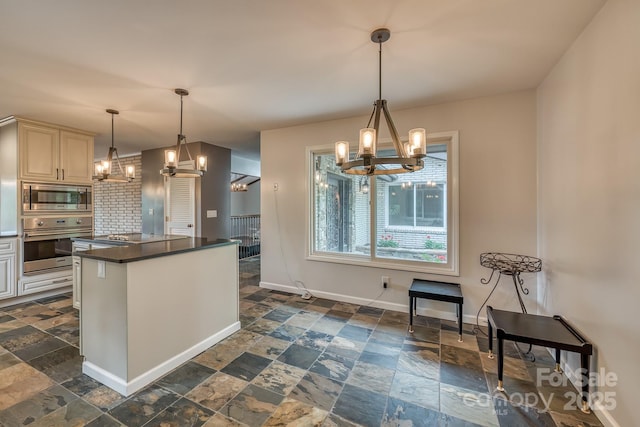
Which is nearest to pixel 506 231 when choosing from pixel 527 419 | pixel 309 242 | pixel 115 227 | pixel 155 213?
pixel 527 419

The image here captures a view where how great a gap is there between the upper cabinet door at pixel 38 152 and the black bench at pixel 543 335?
559 cm

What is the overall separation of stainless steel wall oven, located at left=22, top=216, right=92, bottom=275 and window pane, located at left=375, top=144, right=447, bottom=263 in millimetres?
4495

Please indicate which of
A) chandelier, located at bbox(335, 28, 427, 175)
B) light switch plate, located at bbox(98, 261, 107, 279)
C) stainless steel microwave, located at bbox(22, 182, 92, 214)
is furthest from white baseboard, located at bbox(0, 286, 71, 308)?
chandelier, located at bbox(335, 28, 427, 175)

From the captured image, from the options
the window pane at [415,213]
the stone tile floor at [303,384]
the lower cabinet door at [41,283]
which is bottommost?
the stone tile floor at [303,384]

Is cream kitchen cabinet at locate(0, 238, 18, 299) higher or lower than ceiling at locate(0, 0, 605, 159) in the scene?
lower

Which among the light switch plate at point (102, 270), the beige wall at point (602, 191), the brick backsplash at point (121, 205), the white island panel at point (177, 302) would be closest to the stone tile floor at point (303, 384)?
the white island panel at point (177, 302)

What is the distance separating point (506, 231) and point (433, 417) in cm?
202

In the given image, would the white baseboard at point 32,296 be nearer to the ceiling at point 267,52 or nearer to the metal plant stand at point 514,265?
the ceiling at point 267,52

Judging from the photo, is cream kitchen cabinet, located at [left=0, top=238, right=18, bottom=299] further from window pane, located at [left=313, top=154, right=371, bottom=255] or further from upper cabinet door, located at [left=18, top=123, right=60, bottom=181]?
window pane, located at [left=313, top=154, right=371, bottom=255]

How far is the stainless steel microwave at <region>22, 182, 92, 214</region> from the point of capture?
3688 millimetres

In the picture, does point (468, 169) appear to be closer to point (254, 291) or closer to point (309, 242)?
point (309, 242)

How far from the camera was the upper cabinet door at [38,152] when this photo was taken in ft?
11.9

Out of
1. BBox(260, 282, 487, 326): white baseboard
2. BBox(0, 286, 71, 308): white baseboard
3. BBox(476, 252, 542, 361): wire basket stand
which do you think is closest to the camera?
BBox(476, 252, 542, 361): wire basket stand

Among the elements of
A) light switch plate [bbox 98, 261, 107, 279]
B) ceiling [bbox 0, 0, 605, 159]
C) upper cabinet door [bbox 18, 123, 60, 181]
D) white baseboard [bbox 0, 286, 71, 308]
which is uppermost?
ceiling [bbox 0, 0, 605, 159]
